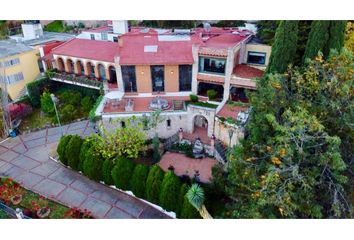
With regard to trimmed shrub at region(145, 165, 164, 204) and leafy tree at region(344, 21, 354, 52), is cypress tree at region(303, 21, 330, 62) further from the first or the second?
trimmed shrub at region(145, 165, 164, 204)

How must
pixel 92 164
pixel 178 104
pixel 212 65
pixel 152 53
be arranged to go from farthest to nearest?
pixel 152 53 → pixel 212 65 → pixel 178 104 → pixel 92 164

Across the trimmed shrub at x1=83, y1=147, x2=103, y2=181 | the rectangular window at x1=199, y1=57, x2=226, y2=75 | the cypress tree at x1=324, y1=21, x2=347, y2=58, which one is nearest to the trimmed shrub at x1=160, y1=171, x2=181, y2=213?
the trimmed shrub at x1=83, y1=147, x2=103, y2=181

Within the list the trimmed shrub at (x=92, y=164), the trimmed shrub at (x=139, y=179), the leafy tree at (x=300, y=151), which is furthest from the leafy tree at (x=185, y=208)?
the trimmed shrub at (x=92, y=164)

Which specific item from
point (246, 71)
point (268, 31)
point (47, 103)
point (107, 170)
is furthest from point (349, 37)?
point (47, 103)

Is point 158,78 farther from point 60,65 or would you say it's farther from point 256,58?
point 60,65

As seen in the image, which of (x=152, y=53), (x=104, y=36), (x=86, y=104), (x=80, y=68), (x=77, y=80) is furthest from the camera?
(x=104, y=36)

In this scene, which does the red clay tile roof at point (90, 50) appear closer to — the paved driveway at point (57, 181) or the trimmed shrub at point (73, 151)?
the paved driveway at point (57, 181)

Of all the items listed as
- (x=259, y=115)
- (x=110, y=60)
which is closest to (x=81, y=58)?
(x=110, y=60)
